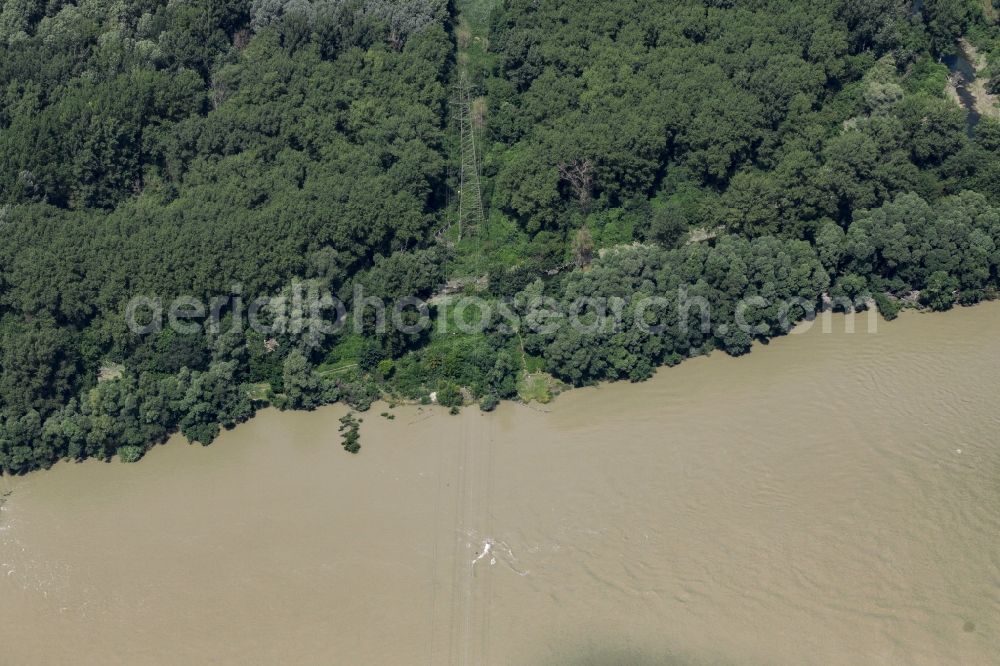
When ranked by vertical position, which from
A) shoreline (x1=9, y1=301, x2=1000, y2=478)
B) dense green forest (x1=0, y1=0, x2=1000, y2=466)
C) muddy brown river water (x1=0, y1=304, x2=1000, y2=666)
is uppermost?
dense green forest (x1=0, y1=0, x2=1000, y2=466)

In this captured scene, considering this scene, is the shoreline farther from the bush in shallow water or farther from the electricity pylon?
the electricity pylon

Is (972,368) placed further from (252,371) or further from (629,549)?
(252,371)

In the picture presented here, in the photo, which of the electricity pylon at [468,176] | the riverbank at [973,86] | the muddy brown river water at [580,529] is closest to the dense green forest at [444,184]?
the electricity pylon at [468,176]

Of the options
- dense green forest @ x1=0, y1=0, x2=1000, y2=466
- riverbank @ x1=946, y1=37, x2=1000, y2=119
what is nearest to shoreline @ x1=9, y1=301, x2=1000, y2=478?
dense green forest @ x1=0, y1=0, x2=1000, y2=466

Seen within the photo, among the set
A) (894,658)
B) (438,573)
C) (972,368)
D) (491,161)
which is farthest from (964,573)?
(491,161)

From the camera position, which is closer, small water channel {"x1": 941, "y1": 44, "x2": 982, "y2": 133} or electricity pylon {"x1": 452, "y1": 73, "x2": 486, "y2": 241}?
electricity pylon {"x1": 452, "y1": 73, "x2": 486, "y2": 241}
